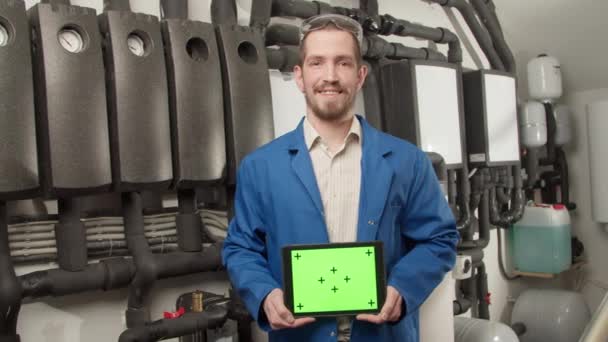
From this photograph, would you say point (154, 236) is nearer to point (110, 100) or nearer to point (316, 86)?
point (110, 100)

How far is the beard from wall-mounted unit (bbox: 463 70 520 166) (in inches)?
66.9

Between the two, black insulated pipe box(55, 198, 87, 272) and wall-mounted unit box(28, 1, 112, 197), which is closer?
wall-mounted unit box(28, 1, 112, 197)

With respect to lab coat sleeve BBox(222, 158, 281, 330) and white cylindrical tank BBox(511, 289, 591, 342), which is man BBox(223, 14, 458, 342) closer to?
lab coat sleeve BBox(222, 158, 281, 330)

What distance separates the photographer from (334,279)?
106 centimetres

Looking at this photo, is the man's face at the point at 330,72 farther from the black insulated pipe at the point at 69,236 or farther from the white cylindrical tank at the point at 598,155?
the white cylindrical tank at the point at 598,155

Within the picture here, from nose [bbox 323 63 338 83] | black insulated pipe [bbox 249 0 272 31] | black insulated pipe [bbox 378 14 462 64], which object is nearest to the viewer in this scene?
nose [bbox 323 63 338 83]

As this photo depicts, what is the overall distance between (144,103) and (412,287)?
32.4 inches

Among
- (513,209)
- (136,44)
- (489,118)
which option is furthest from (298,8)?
(513,209)

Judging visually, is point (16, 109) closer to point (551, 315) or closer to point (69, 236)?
point (69, 236)

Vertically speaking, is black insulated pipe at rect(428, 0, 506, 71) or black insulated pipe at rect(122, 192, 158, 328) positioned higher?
black insulated pipe at rect(428, 0, 506, 71)

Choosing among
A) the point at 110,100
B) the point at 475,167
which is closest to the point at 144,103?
the point at 110,100

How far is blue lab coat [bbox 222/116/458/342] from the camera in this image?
118cm

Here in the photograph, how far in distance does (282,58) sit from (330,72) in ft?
2.64

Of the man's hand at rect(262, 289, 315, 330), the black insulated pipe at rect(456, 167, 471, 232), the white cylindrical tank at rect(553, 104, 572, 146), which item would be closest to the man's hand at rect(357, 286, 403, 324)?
the man's hand at rect(262, 289, 315, 330)
